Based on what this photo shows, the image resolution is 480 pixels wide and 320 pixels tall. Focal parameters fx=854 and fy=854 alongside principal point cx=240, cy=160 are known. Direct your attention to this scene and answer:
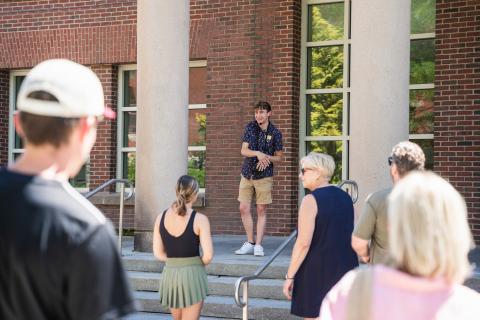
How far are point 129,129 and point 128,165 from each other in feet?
2.03

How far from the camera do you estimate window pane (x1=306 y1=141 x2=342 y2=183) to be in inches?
510

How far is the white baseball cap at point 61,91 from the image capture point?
2.11 meters

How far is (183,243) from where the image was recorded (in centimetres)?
631

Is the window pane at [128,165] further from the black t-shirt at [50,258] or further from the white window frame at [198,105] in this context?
the black t-shirt at [50,258]

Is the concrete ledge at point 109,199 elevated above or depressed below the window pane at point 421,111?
below

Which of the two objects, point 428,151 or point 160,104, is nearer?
point 160,104

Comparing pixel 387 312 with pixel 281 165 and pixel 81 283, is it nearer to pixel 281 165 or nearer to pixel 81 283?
pixel 81 283

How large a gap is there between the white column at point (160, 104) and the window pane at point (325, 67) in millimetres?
3058

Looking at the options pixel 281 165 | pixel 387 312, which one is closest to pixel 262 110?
pixel 281 165

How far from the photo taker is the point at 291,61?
1271 cm

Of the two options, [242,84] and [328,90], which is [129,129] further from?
[328,90]

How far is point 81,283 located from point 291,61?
10.9 meters

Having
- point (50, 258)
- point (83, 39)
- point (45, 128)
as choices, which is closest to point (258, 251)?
point (83, 39)

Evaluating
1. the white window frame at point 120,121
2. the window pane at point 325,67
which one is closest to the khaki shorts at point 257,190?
the window pane at point 325,67
